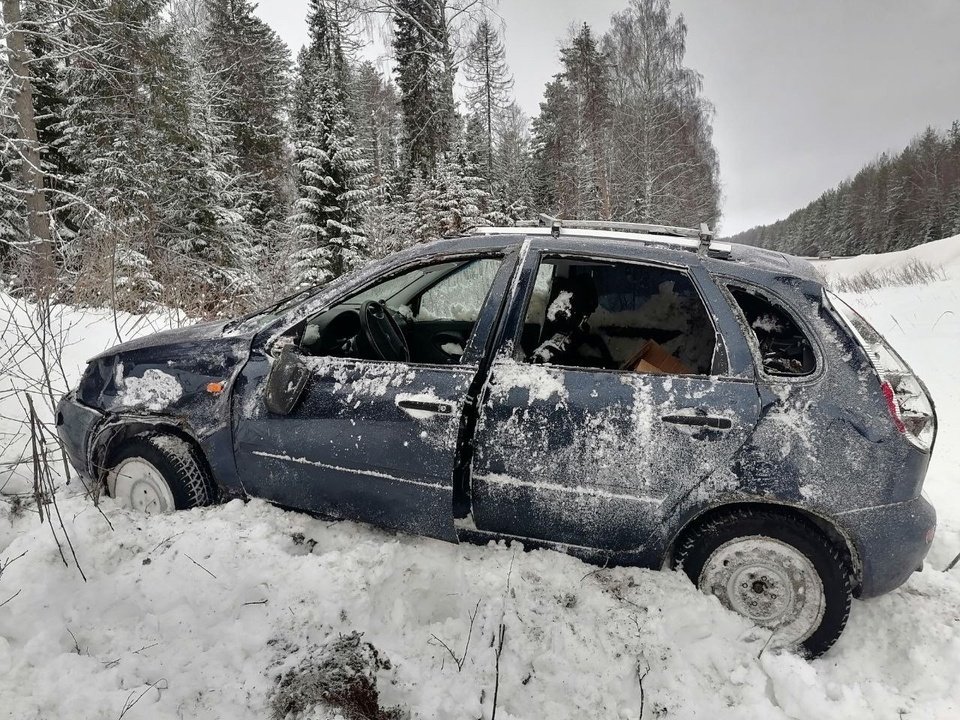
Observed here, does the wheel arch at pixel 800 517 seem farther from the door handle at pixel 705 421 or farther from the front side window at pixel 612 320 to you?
the front side window at pixel 612 320

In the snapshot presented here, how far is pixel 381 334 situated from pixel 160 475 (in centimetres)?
139

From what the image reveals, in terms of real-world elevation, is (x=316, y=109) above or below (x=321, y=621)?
above

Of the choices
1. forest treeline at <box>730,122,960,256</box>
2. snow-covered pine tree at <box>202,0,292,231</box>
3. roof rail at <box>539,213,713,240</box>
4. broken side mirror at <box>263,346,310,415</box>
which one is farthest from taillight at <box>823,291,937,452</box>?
forest treeline at <box>730,122,960,256</box>

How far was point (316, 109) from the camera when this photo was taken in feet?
50.6

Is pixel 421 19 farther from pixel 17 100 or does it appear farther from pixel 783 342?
pixel 783 342

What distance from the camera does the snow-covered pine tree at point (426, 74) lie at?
1343cm

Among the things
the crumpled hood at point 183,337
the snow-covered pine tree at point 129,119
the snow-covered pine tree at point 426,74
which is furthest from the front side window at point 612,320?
the snow-covered pine tree at point 426,74

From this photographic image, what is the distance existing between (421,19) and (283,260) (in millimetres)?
8209

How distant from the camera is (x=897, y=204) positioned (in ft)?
194

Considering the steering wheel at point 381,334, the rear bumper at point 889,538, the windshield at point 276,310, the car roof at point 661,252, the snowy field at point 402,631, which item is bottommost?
the snowy field at point 402,631

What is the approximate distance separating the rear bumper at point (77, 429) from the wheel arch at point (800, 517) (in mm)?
3044

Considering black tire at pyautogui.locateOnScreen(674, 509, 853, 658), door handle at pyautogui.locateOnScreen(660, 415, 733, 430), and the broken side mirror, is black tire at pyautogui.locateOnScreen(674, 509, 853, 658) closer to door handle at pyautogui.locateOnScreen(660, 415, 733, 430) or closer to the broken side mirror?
door handle at pyautogui.locateOnScreen(660, 415, 733, 430)

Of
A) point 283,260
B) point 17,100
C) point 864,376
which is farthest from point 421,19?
point 864,376

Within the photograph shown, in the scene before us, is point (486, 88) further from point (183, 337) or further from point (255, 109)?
point (183, 337)
